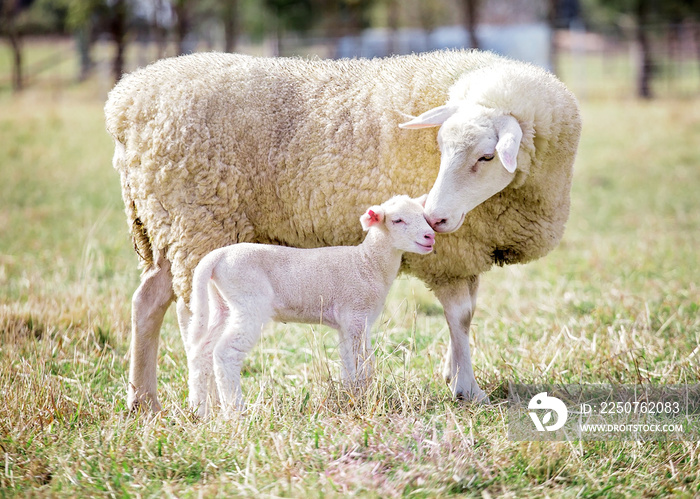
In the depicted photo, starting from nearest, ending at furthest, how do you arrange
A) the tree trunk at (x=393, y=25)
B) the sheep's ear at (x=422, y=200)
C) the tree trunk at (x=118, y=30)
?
the sheep's ear at (x=422, y=200), the tree trunk at (x=118, y=30), the tree trunk at (x=393, y=25)

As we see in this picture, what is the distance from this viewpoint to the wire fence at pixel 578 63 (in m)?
20.4

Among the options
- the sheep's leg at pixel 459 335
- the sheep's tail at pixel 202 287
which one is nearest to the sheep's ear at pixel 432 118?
the sheep's leg at pixel 459 335

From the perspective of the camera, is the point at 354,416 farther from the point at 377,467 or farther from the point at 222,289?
the point at 222,289

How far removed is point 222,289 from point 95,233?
183 inches

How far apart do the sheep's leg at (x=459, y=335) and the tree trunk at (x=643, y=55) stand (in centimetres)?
1712

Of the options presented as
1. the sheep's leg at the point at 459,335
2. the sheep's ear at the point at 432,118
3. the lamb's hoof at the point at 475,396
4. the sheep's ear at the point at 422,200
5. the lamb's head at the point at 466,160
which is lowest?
the lamb's hoof at the point at 475,396

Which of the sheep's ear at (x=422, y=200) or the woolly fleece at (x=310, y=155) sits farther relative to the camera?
the woolly fleece at (x=310, y=155)

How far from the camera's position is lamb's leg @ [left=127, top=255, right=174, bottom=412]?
3.68 meters

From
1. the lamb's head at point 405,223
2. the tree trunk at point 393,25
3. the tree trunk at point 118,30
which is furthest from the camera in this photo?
the tree trunk at point 393,25

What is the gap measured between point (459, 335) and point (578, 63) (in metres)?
21.1

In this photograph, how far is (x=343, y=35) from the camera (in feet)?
82.5

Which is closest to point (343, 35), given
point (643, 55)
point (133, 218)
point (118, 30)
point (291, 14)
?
point (291, 14)

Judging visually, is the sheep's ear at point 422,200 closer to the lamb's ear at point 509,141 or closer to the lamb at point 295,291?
the lamb at point 295,291

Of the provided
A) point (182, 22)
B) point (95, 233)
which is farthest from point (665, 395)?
point (182, 22)
